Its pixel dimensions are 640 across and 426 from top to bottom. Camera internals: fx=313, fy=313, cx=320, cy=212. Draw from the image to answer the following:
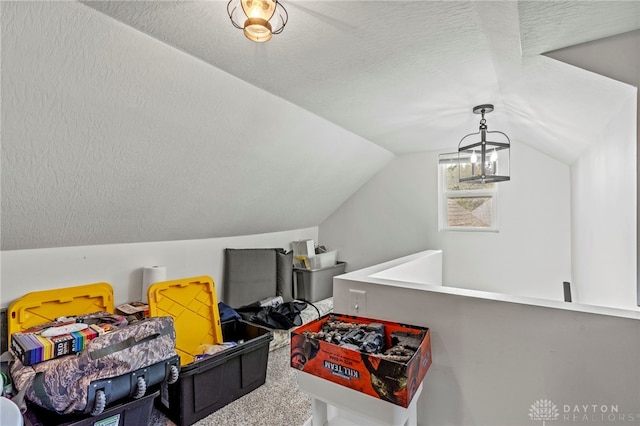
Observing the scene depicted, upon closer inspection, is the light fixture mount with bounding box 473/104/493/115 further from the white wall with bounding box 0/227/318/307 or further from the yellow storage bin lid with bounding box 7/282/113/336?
the yellow storage bin lid with bounding box 7/282/113/336

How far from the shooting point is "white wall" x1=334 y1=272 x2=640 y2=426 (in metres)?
1.18

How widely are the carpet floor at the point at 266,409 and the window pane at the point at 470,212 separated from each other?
2.79 metres

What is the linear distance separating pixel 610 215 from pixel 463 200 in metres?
2.26

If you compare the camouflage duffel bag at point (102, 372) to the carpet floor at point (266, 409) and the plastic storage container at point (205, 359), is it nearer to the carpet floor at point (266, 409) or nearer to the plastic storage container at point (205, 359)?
the plastic storage container at point (205, 359)

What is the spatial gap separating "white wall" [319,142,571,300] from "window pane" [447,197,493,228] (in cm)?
14

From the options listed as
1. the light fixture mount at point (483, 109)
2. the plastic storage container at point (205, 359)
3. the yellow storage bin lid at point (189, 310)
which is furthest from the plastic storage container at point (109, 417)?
the light fixture mount at point (483, 109)

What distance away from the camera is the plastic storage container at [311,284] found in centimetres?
403

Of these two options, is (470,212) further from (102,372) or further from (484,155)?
(102,372)

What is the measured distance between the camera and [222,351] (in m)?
2.04

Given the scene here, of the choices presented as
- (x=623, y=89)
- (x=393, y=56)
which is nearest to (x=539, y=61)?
(x=623, y=89)

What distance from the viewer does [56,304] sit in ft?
7.15

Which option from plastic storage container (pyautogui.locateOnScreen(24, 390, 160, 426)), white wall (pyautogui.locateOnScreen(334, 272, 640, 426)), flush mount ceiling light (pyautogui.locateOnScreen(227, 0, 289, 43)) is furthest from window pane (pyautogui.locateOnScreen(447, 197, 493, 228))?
plastic storage container (pyautogui.locateOnScreen(24, 390, 160, 426))

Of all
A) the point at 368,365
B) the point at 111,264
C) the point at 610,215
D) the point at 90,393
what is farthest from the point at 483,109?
the point at 111,264

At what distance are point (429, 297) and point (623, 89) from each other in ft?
3.84
